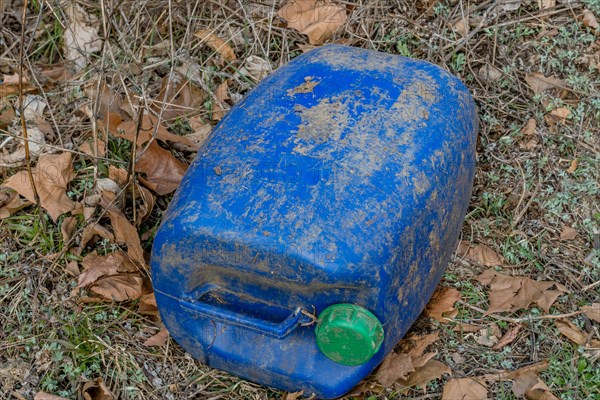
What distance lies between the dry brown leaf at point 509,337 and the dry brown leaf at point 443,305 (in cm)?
14

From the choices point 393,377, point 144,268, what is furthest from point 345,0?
point 393,377

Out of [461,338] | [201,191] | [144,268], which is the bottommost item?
[461,338]

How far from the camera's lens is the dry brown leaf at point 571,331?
6.79ft

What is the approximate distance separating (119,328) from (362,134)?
0.89 m

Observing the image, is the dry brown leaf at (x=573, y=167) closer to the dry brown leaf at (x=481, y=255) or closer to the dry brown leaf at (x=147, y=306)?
the dry brown leaf at (x=481, y=255)

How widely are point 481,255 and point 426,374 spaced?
497 millimetres

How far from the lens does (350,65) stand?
76.0 inches

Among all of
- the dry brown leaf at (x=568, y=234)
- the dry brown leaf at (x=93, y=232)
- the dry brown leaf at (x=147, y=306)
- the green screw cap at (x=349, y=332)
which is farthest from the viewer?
the dry brown leaf at (x=568, y=234)

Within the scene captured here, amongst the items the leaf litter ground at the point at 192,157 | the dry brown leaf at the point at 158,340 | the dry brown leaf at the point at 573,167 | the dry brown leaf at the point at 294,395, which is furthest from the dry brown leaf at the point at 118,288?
the dry brown leaf at the point at 573,167

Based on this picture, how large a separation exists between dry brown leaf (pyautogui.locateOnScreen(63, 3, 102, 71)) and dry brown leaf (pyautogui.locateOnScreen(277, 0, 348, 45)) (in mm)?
707

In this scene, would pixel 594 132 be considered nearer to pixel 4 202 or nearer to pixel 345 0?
pixel 345 0

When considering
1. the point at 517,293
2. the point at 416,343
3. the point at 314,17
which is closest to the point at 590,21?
the point at 314,17

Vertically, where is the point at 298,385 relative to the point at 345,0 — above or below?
below

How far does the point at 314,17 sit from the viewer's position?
9.12ft
